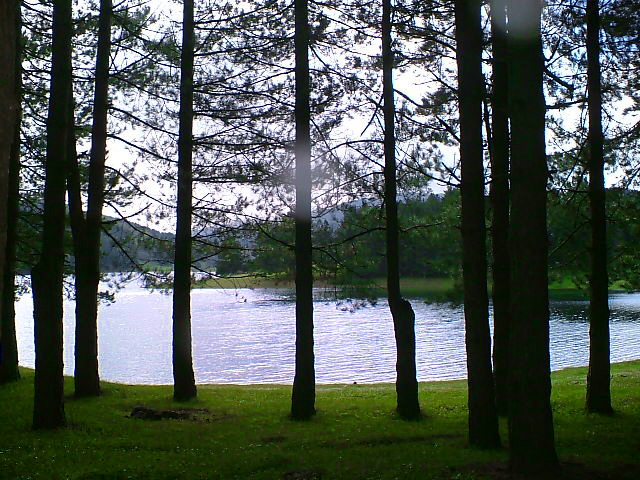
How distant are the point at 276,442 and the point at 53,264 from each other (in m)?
3.78

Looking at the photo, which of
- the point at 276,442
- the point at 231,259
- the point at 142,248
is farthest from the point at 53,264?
the point at 142,248

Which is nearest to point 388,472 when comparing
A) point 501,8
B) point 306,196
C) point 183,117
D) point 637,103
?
point 306,196

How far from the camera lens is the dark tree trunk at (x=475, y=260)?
7484 mm

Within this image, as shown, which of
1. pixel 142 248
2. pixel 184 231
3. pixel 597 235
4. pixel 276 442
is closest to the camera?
pixel 276 442

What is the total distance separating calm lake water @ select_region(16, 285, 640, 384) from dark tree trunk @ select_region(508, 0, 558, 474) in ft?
18.2

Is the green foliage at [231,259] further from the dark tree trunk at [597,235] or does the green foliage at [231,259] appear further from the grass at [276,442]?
the dark tree trunk at [597,235]

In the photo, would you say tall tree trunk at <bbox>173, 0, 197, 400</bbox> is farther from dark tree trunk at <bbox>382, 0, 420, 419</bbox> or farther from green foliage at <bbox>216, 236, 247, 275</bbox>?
dark tree trunk at <bbox>382, 0, 420, 419</bbox>

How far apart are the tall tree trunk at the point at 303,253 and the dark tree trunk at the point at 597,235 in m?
4.34

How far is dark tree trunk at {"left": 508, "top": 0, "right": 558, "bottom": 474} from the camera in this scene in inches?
234

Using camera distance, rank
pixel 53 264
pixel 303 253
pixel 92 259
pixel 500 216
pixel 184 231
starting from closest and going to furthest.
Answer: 1. pixel 53 264
2. pixel 500 216
3. pixel 303 253
4. pixel 184 231
5. pixel 92 259

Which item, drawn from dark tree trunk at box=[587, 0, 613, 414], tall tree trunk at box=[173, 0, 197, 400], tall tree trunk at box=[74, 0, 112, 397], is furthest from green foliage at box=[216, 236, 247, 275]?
dark tree trunk at box=[587, 0, 613, 414]

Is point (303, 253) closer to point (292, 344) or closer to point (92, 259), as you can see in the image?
point (92, 259)

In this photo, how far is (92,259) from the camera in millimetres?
12195

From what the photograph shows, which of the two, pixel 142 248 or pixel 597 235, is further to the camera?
pixel 142 248
